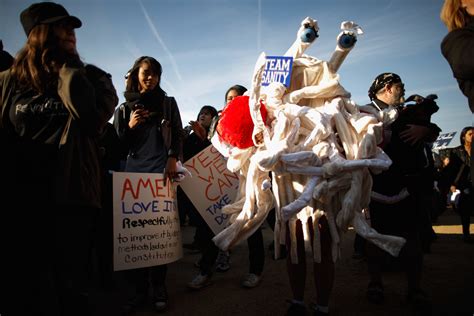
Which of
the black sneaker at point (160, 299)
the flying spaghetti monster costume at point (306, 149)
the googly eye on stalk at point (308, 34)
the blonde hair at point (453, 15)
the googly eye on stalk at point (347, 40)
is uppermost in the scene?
the googly eye on stalk at point (308, 34)

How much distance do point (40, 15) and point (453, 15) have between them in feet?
7.31

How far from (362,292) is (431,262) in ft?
5.39

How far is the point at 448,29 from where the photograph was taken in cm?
159

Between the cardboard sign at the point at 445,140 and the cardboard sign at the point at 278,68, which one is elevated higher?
the cardboard sign at the point at 445,140

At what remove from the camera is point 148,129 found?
8.57 feet

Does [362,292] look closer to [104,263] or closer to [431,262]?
[431,262]

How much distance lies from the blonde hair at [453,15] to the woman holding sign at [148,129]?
208cm

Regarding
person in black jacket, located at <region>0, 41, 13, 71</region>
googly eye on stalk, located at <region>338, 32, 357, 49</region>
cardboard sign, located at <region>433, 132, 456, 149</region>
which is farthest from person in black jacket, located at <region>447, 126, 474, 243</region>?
cardboard sign, located at <region>433, 132, 456, 149</region>

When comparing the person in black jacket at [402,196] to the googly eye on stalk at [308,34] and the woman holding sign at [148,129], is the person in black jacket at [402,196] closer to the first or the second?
the googly eye on stalk at [308,34]

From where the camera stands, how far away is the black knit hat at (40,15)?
1564mm

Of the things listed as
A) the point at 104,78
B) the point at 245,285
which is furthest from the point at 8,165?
the point at 245,285

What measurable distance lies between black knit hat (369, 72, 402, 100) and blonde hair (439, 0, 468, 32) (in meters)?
1.12

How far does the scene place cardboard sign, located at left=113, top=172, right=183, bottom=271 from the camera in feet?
7.96

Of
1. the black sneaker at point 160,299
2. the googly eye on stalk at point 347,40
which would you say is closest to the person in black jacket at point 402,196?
the googly eye on stalk at point 347,40
